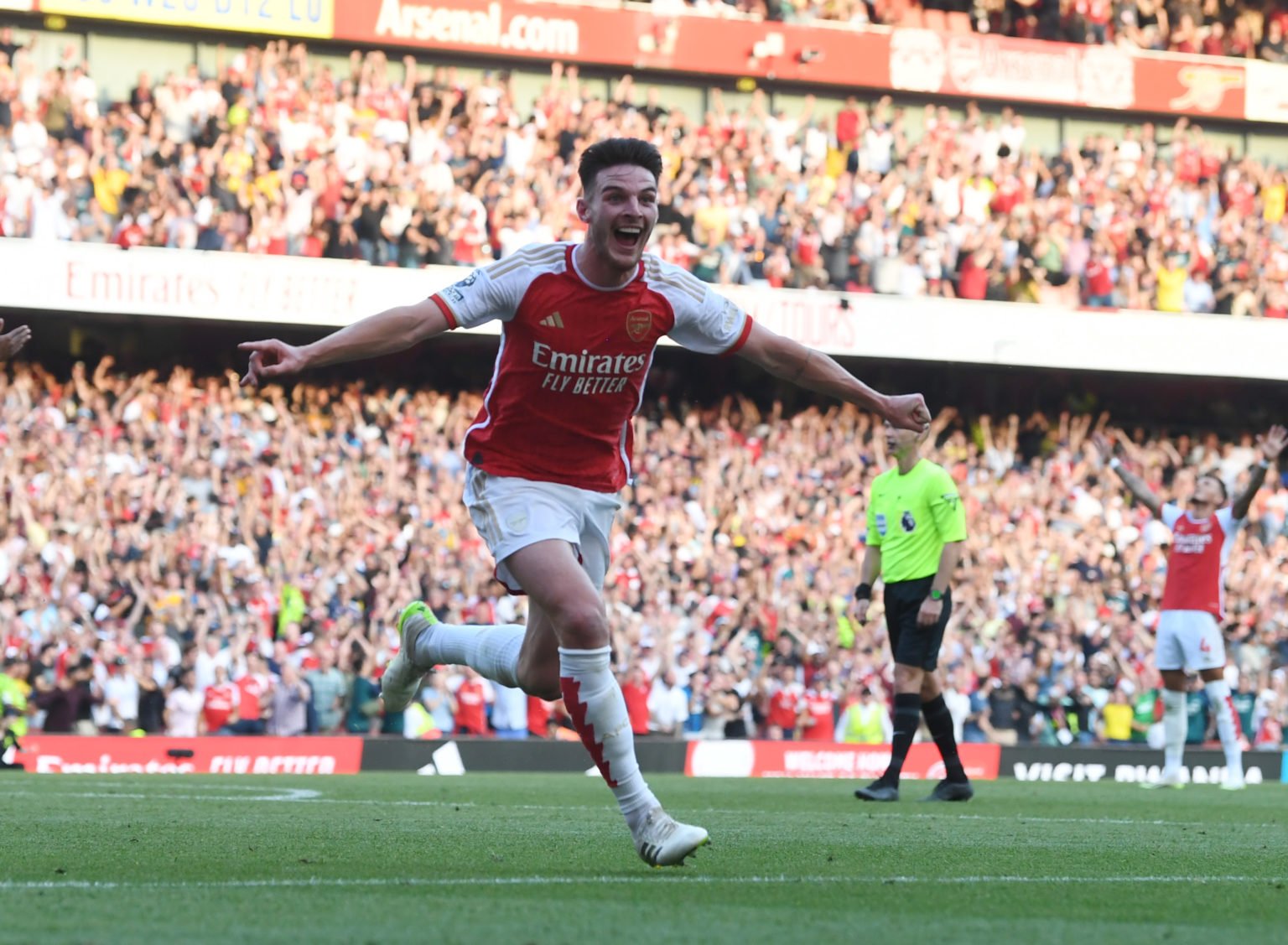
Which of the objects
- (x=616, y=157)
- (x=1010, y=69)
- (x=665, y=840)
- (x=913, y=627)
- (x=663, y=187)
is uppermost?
(x=1010, y=69)

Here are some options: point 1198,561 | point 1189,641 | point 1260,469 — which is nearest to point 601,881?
point 1260,469

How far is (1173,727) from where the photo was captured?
14.7 meters

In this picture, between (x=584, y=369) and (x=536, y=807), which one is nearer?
(x=584, y=369)

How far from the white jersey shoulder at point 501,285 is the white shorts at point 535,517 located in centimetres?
62

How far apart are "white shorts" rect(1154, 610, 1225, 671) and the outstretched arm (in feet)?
31.2

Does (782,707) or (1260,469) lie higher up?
(1260,469)

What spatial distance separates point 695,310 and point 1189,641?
8771 mm

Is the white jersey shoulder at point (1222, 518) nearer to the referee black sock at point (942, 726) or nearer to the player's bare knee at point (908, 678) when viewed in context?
the referee black sock at point (942, 726)

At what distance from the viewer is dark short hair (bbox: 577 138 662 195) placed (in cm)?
651

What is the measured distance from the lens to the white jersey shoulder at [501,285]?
6.41 meters

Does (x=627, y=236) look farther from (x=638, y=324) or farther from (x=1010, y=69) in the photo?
(x=1010, y=69)

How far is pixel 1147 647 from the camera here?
74.8ft

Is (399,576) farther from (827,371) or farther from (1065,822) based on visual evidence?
(827,371)

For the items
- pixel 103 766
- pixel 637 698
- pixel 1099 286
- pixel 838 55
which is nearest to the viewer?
pixel 103 766
